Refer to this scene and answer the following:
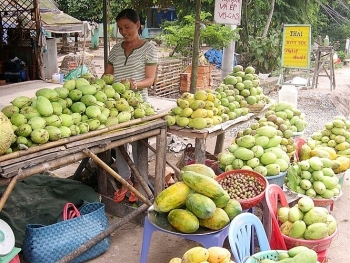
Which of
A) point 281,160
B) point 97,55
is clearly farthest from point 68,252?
point 97,55

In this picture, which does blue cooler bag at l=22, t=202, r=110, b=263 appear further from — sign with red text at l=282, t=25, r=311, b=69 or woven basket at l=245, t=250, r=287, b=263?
sign with red text at l=282, t=25, r=311, b=69

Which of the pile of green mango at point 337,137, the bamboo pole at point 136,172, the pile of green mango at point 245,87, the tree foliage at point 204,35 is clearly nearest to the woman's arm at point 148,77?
the bamboo pole at point 136,172

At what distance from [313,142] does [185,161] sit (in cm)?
156

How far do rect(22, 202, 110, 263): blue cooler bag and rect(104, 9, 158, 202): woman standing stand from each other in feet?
2.46

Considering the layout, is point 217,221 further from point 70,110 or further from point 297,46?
point 297,46

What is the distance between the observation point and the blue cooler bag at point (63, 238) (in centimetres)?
286

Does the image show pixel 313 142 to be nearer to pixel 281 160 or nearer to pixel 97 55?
pixel 281 160

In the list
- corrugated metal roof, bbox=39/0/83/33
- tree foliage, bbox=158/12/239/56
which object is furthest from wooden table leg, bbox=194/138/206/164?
corrugated metal roof, bbox=39/0/83/33

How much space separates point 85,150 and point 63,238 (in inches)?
31.0

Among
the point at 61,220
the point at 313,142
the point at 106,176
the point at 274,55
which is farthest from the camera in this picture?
the point at 274,55

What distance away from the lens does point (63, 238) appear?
2949 mm

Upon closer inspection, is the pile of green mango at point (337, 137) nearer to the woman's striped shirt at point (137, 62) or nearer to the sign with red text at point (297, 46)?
the woman's striped shirt at point (137, 62)

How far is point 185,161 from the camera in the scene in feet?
15.0

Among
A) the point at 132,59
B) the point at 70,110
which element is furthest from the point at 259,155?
the point at 70,110
